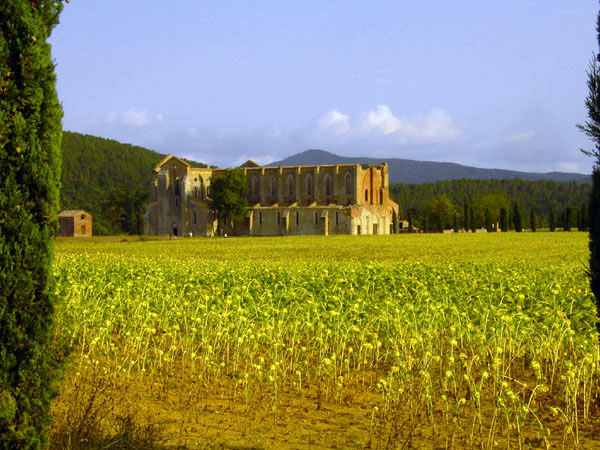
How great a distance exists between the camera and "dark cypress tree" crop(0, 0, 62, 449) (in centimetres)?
489

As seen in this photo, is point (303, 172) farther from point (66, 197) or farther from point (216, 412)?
point (216, 412)

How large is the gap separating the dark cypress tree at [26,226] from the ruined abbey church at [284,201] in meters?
80.8

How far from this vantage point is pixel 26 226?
491 cm

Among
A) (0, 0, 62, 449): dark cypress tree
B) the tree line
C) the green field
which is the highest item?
the tree line

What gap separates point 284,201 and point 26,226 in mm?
89901

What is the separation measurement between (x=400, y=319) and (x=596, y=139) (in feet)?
14.5

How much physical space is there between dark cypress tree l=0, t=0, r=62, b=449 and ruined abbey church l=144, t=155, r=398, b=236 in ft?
265

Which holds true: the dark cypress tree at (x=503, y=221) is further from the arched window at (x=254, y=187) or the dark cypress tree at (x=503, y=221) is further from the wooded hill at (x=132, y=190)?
the arched window at (x=254, y=187)

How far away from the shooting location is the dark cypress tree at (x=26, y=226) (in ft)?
16.0

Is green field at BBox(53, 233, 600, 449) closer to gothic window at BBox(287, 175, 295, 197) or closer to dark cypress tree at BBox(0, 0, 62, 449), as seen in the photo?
dark cypress tree at BBox(0, 0, 62, 449)

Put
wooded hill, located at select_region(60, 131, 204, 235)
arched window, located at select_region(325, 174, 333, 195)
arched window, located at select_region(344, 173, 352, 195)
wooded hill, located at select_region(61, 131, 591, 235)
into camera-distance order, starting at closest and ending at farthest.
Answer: arched window, located at select_region(344, 173, 352, 195)
arched window, located at select_region(325, 174, 333, 195)
wooded hill, located at select_region(60, 131, 204, 235)
wooded hill, located at select_region(61, 131, 591, 235)

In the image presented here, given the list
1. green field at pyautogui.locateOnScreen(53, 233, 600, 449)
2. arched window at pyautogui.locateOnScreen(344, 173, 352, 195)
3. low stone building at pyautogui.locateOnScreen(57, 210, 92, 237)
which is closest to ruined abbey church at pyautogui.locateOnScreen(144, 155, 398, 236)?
arched window at pyautogui.locateOnScreen(344, 173, 352, 195)

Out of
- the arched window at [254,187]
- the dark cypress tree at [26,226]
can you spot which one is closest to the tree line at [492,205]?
the arched window at [254,187]

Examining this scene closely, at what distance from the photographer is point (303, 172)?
95125 millimetres
